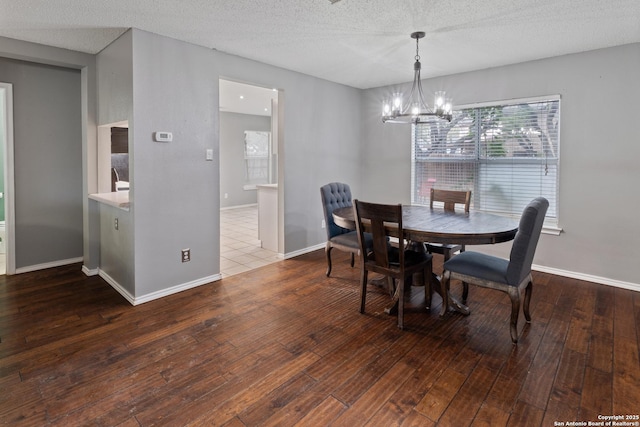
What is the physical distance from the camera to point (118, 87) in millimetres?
3254

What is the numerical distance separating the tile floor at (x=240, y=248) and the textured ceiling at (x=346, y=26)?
2348mm

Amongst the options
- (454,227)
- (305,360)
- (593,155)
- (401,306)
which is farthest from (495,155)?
(305,360)

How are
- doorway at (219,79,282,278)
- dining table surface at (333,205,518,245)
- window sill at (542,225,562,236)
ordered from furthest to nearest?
doorway at (219,79,282,278) → window sill at (542,225,562,236) → dining table surface at (333,205,518,245)

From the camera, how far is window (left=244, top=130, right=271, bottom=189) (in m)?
9.03

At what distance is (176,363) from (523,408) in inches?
77.8

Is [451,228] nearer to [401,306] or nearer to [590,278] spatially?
[401,306]

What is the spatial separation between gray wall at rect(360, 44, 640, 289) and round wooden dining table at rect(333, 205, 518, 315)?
133 cm

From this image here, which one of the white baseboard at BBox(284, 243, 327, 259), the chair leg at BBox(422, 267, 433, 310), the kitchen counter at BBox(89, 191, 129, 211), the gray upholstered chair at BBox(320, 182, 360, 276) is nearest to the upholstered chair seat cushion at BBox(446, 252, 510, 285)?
the chair leg at BBox(422, 267, 433, 310)

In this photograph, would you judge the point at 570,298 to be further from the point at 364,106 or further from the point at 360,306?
the point at 364,106

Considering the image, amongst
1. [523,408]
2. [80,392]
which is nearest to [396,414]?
[523,408]

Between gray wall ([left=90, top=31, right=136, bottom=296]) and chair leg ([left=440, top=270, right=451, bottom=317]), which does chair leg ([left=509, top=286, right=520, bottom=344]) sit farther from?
gray wall ([left=90, top=31, right=136, bottom=296])

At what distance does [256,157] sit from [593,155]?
7.19 metres

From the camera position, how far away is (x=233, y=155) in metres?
8.73

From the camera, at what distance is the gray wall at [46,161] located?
12.3ft
